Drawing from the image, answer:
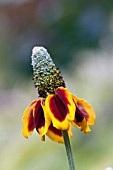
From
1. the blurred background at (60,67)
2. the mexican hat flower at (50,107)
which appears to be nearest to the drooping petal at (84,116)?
the mexican hat flower at (50,107)

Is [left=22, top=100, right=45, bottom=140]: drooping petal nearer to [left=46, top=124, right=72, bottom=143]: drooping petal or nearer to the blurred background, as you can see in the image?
[left=46, top=124, right=72, bottom=143]: drooping petal

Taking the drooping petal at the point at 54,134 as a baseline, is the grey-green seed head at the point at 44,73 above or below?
above

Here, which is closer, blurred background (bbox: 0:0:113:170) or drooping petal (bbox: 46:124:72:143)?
drooping petal (bbox: 46:124:72:143)

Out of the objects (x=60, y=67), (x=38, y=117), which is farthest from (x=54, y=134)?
(x=60, y=67)

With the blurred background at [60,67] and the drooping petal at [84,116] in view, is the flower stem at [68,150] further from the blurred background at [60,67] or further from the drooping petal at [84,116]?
the blurred background at [60,67]

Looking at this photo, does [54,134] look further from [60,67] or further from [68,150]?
[60,67]

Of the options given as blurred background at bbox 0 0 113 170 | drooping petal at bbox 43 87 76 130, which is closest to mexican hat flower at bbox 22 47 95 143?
drooping petal at bbox 43 87 76 130

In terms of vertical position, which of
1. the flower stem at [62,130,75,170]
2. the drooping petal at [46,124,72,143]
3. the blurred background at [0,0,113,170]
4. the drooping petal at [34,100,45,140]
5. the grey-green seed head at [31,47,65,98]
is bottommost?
the flower stem at [62,130,75,170]
